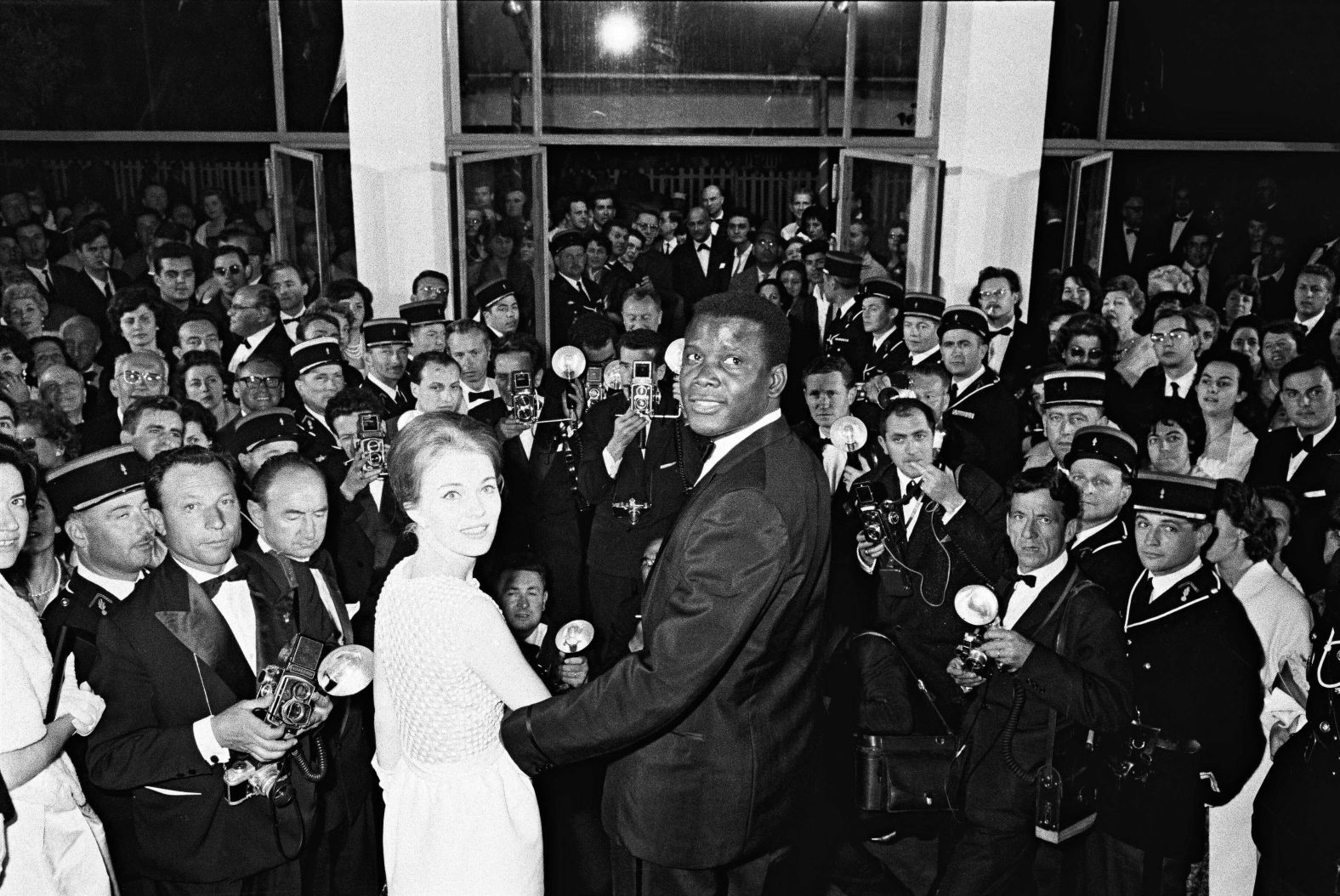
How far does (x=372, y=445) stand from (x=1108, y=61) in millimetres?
8063

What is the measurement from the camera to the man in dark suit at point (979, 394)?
18.2 ft

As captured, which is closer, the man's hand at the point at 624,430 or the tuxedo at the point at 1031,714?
the tuxedo at the point at 1031,714

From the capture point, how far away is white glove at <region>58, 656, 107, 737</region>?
2.68 meters

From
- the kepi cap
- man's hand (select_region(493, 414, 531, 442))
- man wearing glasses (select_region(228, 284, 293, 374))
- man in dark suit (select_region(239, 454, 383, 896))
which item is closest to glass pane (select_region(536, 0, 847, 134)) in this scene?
man wearing glasses (select_region(228, 284, 293, 374))

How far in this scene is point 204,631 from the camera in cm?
284

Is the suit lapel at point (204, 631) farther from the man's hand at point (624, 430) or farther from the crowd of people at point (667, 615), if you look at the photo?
the man's hand at point (624, 430)

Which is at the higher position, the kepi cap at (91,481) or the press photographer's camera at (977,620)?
the kepi cap at (91,481)

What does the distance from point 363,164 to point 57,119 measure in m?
3.98

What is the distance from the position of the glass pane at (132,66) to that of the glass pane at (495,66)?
186cm

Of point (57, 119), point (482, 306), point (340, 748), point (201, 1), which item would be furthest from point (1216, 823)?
point (57, 119)

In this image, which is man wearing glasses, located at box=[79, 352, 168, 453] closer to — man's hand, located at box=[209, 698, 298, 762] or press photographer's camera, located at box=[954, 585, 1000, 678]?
man's hand, located at box=[209, 698, 298, 762]

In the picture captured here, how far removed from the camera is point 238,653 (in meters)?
2.88

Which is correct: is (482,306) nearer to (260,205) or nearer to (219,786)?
(219,786)

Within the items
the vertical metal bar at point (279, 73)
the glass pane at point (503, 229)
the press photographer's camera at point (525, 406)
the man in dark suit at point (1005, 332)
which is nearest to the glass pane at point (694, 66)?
the glass pane at point (503, 229)
